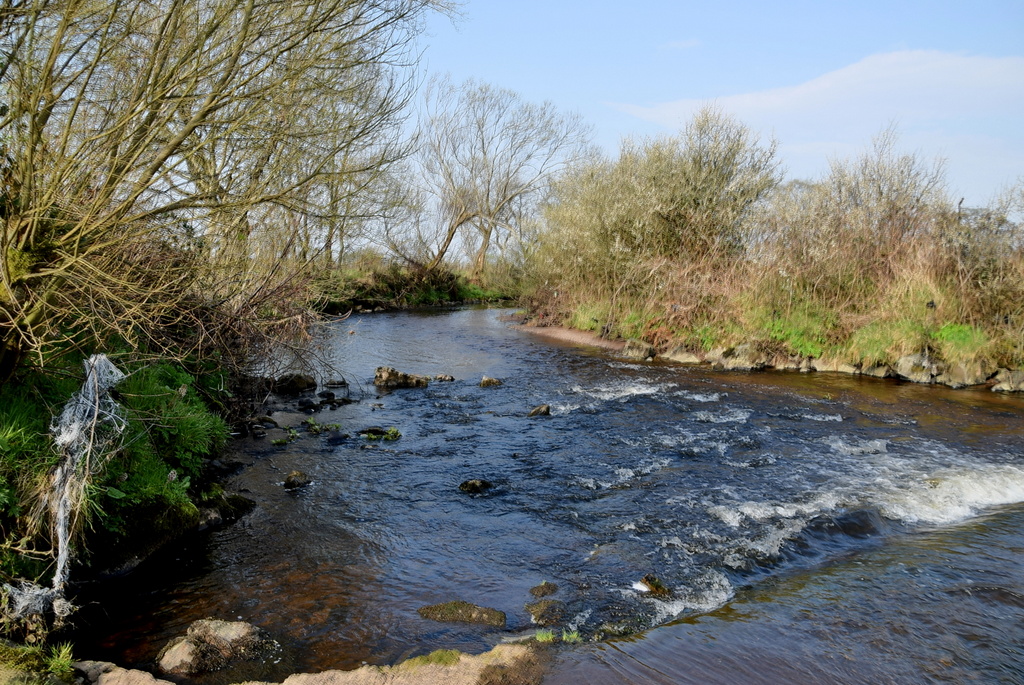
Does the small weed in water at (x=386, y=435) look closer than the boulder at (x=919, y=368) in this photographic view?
Yes

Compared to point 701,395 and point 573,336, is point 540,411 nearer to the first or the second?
point 701,395

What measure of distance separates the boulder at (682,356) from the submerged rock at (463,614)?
13.4 metres

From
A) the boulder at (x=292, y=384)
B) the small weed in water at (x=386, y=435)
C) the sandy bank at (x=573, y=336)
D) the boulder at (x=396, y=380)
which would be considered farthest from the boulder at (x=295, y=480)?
the sandy bank at (x=573, y=336)

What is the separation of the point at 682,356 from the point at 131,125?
47.8 ft

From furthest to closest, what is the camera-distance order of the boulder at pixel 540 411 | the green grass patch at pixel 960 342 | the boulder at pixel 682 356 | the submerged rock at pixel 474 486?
the boulder at pixel 682 356
the green grass patch at pixel 960 342
the boulder at pixel 540 411
the submerged rock at pixel 474 486

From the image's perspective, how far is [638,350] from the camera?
1892 cm

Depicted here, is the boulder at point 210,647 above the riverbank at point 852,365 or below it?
below

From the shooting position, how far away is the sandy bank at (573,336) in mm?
20833

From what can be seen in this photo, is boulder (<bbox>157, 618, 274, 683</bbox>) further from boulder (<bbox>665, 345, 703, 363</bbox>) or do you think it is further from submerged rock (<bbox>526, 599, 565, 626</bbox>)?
boulder (<bbox>665, 345, 703, 363</bbox>)

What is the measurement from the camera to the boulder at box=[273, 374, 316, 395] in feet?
47.4

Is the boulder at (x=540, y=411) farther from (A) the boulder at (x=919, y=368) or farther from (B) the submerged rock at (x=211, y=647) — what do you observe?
(A) the boulder at (x=919, y=368)

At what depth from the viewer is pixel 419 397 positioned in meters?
14.0

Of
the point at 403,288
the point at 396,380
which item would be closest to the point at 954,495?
the point at 396,380

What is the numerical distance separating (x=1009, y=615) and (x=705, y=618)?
2449 millimetres
